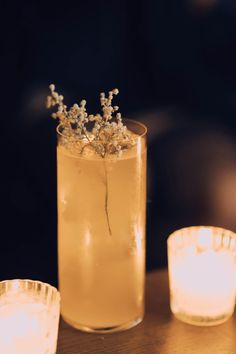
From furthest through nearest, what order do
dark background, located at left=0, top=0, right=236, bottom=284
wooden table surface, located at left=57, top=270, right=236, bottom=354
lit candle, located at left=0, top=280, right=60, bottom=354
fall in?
dark background, located at left=0, top=0, right=236, bottom=284 < wooden table surface, located at left=57, top=270, right=236, bottom=354 < lit candle, located at left=0, top=280, right=60, bottom=354

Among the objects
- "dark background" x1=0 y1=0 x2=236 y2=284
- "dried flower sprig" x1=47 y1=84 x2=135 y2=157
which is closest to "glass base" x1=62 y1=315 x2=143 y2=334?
"dark background" x1=0 y1=0 x2=236 y2=284

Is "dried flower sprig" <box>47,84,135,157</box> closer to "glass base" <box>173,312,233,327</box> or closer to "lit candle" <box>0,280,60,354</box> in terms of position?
"lit candle" <box>0,280,60,354</box>

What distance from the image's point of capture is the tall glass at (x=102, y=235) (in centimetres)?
147

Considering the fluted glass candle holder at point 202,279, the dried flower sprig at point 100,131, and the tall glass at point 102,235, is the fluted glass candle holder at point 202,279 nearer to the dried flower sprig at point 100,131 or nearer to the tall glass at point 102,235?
the tall glass at point 102,235

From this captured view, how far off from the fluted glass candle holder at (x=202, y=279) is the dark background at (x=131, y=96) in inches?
9.1

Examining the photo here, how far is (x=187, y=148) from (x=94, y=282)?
43 cm

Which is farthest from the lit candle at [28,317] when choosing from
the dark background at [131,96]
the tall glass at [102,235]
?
the dark background at [131,96]

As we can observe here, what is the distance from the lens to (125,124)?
1551 mm

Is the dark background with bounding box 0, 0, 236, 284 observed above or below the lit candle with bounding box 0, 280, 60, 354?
above

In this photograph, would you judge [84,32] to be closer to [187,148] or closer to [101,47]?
[101,47]

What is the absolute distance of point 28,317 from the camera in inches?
56.8

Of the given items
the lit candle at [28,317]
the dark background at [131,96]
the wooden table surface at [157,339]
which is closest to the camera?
the lit candle at [28,317]

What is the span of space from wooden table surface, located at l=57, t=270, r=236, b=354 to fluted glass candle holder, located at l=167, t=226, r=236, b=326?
1.0 inches

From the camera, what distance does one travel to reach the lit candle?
140 cm
